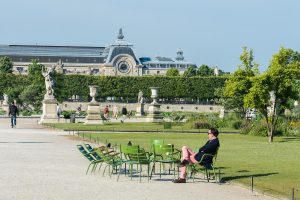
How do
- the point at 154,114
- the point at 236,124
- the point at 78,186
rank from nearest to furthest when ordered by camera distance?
the point at 78,186, the point at 236,124, the point at 154,114

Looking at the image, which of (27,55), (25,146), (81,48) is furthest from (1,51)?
(25,146)

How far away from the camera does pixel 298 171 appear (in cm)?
1509

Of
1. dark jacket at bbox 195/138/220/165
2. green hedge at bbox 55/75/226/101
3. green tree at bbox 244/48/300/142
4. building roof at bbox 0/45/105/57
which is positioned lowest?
dark jacket at bbox 195/138/220/165

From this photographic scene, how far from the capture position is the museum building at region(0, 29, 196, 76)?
445ft

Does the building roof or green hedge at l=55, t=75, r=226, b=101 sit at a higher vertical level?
the building roof

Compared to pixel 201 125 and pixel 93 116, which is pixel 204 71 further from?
pixel 201 125

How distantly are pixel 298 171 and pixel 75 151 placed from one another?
7088 mm

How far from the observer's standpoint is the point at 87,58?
14412cm

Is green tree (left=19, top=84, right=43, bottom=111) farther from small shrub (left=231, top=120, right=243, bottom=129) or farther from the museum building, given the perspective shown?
the museum building

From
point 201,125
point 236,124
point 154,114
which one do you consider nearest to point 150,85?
point 154,114

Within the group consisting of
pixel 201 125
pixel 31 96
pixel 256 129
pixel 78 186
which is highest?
pixel 31 96

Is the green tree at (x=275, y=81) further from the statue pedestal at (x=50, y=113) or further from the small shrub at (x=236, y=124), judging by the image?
the statue pedestal at (x=50, y=113)

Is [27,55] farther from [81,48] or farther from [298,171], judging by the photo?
[298,171]

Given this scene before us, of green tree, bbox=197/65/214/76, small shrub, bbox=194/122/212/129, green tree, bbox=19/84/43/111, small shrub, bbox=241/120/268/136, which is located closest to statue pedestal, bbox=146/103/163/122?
small shrub, bbox=194/122/212/129
